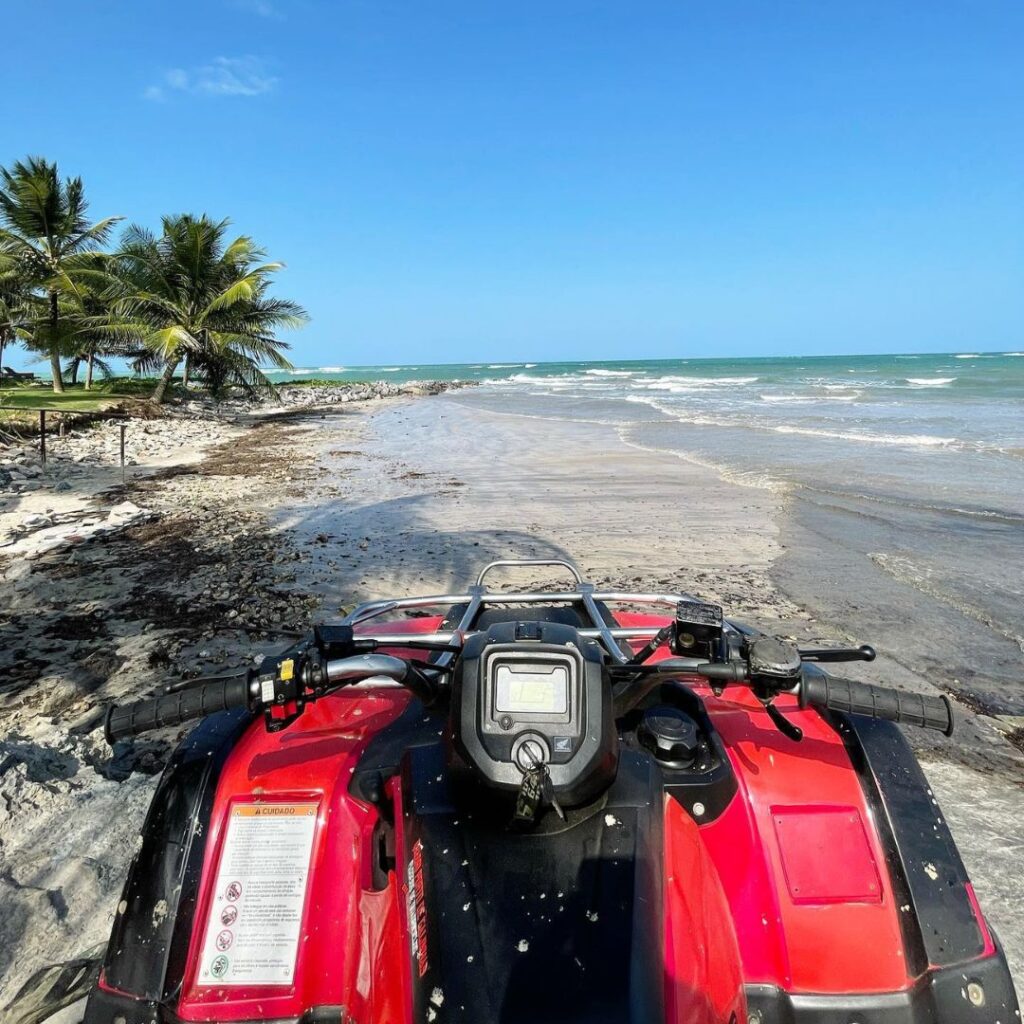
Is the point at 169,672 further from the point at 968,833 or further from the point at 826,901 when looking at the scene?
the point at 968,833

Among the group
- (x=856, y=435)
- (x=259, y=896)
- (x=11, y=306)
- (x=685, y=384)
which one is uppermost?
(x=11, y=306)

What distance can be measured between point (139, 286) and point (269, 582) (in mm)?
20168

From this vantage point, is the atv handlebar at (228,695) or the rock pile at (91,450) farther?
the rock pile at (91,450)

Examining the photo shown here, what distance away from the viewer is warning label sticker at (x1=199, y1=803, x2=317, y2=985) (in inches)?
56.7

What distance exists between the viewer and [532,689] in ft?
3.92

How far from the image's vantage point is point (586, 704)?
3.87 feet

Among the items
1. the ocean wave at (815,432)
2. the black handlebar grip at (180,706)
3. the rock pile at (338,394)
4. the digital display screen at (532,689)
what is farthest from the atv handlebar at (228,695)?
the rock pile at (338,394)

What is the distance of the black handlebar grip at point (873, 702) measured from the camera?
1.37 metres

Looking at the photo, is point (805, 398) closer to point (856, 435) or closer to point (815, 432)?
point (815, 432)

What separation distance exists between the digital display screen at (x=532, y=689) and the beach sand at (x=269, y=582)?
5.50ft

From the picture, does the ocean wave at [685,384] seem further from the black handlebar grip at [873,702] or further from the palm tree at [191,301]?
the black handlebar grip at [873,702]

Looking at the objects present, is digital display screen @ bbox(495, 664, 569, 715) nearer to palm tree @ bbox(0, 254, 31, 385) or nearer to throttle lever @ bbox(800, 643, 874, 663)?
throttle lever @ bbox(800, 643, 874, 663)

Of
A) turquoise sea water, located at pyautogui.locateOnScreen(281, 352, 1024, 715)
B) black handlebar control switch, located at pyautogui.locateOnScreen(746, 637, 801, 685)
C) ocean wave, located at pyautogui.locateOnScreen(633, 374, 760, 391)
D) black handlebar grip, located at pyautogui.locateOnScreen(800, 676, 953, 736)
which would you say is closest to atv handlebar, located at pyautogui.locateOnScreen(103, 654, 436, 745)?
black handlebar control switch, located at pyautogui.locateOnScreen(746, 637, 801, 685)

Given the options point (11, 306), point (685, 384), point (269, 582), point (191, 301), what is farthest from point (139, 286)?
point (685, 384)
